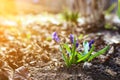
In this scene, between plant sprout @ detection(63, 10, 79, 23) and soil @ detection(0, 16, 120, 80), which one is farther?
plant sprout @ detection(63, 10, 79, 23)

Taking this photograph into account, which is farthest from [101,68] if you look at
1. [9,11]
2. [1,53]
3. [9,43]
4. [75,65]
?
[9,11]

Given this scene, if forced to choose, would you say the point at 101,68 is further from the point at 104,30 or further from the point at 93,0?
the point at 93,0

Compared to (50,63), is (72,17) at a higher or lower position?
higher

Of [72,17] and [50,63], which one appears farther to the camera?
[72,17]

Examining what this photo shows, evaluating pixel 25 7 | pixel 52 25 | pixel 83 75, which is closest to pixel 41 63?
pixel 83 75

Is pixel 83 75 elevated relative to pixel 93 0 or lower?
lower

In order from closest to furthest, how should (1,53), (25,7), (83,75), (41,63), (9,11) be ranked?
(83,75) → (41,63) → (1,53) → (9,11) → (25,7)

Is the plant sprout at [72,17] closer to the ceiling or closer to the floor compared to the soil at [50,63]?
closer to the ceiling

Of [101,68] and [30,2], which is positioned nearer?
[101,68]

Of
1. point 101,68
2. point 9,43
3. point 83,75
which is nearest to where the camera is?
point 83,75

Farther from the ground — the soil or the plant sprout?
the plant sprout

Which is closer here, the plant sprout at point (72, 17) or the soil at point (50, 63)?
the soil at point (50, 63)
